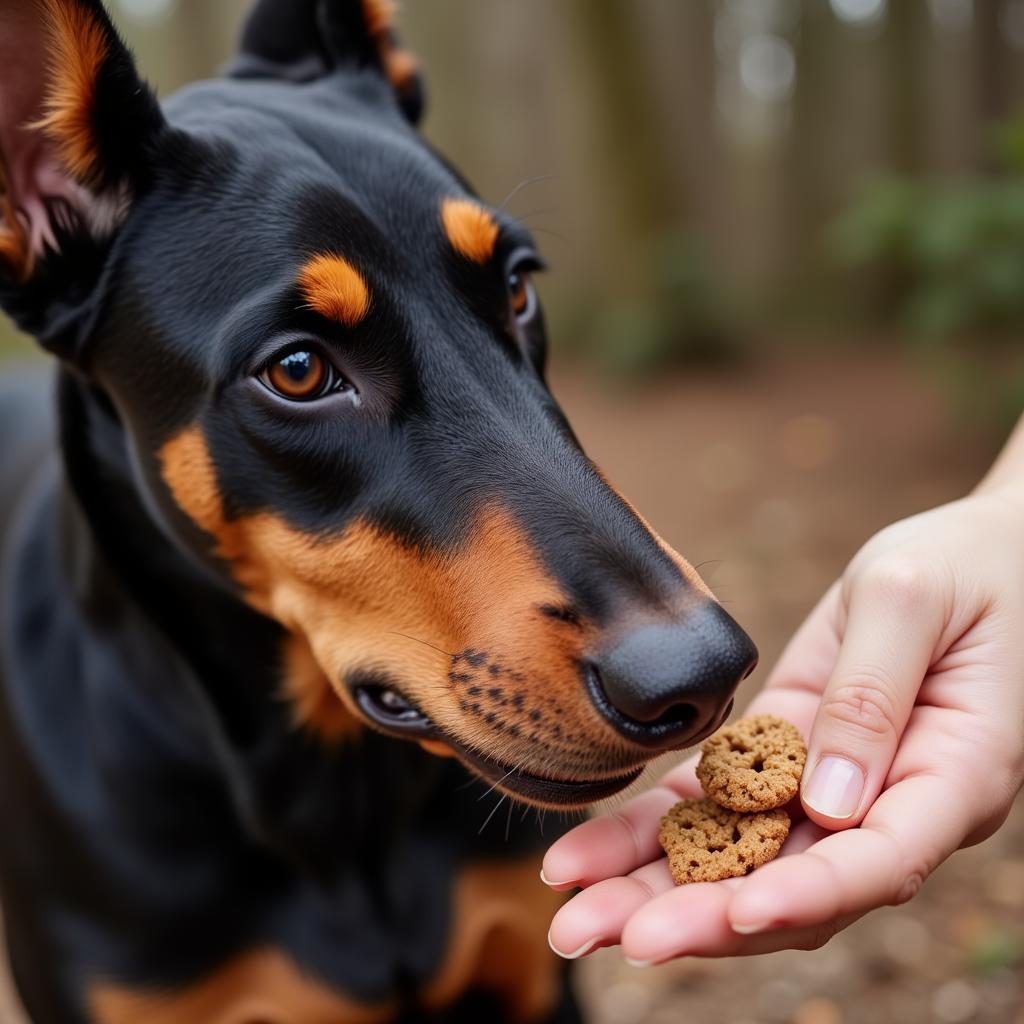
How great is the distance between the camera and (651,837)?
2.02m

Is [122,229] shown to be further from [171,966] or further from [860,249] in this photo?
[860,249]

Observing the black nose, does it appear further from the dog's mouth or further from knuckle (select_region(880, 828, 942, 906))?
knuckle (select_region(880, 828, 942, 906))

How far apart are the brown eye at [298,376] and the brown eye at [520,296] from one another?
1.67 feet

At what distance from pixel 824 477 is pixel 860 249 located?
1888mm

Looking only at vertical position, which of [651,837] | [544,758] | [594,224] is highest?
[544,758]

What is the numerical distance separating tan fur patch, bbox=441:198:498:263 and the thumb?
3.35 feet

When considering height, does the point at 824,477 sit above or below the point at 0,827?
below

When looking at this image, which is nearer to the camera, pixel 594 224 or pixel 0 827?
pixel 0 827

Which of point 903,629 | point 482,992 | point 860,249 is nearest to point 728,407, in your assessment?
point 860,249

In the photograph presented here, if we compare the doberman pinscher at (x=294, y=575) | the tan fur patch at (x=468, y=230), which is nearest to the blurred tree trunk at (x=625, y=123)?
the doberman pinscher at (x=294, y=575)

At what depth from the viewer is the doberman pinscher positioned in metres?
1.93

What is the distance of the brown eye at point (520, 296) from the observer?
251cm

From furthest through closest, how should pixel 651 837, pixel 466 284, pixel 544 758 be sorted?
pixel 466 284 → pixel 651 837 → pixel 544 758

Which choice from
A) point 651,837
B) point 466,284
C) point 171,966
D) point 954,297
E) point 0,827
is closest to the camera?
point 651,837
